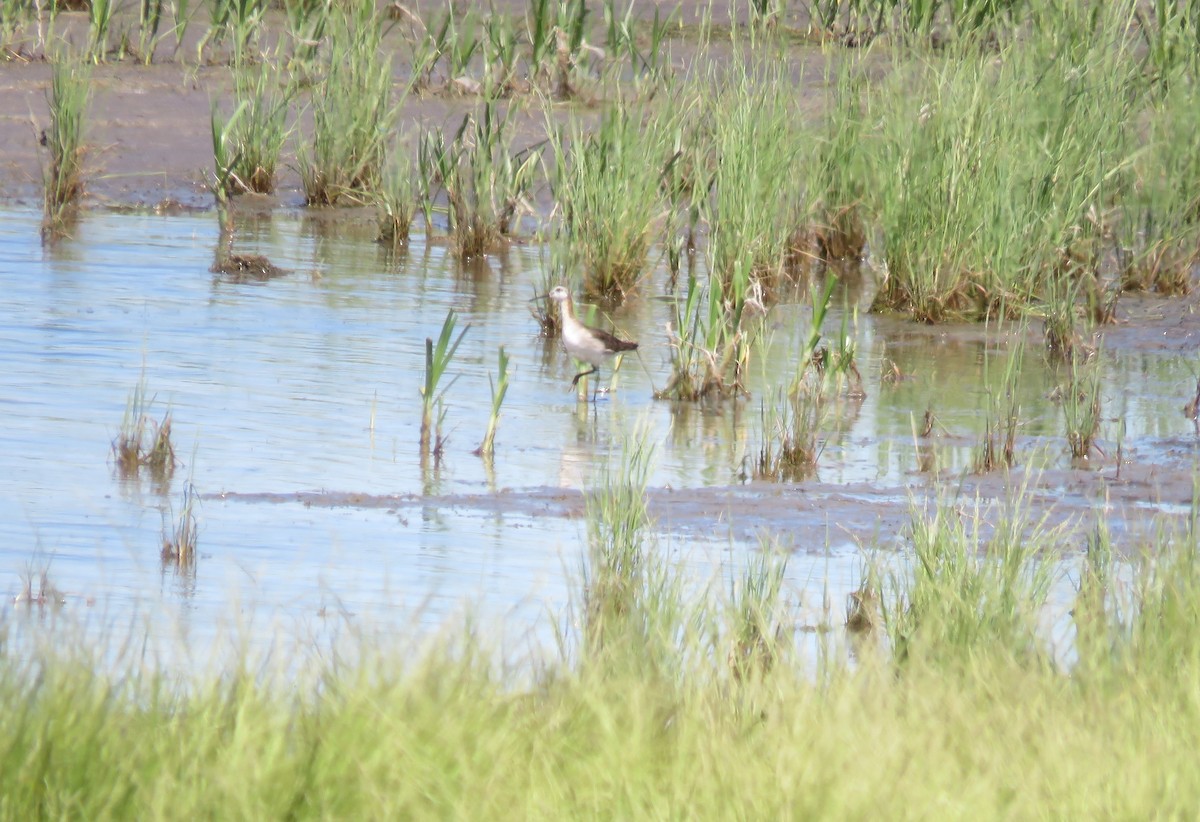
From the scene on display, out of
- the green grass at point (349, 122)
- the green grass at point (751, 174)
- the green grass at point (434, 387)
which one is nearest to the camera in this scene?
the green grass at point (434, 387)

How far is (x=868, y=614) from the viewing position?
4.90 metres

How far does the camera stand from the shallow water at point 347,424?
216 inches

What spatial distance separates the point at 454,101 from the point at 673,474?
8385 millimetres

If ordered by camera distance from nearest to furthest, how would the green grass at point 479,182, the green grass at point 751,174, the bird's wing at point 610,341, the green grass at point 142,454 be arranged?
the green grass at point 142,454 < the bird's wing at point 610,341 < the green grass at point 751,174 < the green grass at point 479,182

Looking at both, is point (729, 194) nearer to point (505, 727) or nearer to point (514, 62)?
point (514, 62)

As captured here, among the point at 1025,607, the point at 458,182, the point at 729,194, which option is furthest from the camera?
the point at 458,182

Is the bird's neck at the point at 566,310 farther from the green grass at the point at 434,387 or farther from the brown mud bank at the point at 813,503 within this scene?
the brown mud bank at the point at 813,503

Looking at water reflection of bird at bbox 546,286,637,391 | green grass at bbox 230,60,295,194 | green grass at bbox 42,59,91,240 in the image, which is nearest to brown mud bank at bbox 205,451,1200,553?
water reflection of bird at bbox 546,286,637,391

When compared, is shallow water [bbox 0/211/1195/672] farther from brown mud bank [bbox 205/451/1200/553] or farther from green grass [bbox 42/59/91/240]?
green grass [bbox 42/59/91/240]

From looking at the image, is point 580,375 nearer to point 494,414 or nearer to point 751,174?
point 494,414

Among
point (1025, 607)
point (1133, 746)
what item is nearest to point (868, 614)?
point (1025, 607)

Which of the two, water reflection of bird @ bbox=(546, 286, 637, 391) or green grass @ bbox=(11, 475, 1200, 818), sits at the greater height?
water reflection of bird @ bbox=(546, 286, 637, 391)

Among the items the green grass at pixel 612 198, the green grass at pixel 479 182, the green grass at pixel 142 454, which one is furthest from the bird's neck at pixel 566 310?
the green grass at pixel 479 182

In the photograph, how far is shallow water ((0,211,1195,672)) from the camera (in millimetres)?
5480
